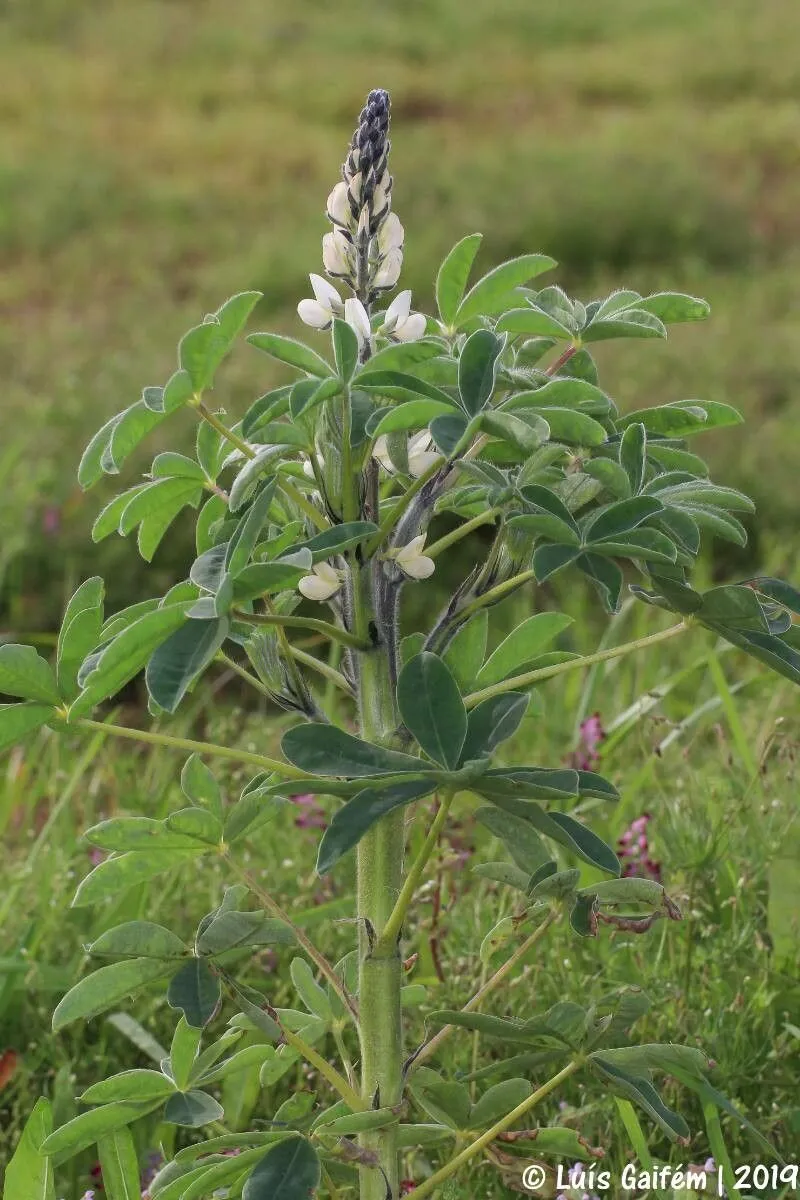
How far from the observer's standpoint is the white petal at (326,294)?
1131 millimetres

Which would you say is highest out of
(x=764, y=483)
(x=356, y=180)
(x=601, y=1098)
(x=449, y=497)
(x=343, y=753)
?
(x=356, y=180)

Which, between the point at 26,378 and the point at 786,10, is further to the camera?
the point at 786,10

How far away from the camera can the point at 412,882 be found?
106 cm

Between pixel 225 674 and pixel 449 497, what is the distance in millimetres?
1949

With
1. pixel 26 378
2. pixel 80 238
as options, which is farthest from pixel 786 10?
pixel 26 378

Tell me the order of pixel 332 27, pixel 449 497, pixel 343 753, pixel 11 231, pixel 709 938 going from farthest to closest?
pixel 332 27 < pixel 11 231 < pixel 709 938 < pixel 449 497 < pixel 343 753

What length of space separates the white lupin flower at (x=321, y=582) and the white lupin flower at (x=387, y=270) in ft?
0.68

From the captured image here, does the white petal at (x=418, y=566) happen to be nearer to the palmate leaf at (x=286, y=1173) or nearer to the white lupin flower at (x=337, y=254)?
the white lupin flower at (x=337, y=254)

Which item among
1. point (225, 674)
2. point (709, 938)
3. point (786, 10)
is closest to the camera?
point (709, 938)

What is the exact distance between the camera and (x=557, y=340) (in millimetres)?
1211

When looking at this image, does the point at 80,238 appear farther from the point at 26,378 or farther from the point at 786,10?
the point at 786,10

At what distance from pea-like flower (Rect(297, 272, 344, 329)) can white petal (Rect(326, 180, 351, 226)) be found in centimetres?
4

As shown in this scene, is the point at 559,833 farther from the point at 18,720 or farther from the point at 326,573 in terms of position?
the point at 18,720

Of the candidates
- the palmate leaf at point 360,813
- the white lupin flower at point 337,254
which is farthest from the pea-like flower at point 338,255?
the palmate leaf at point 360,813
